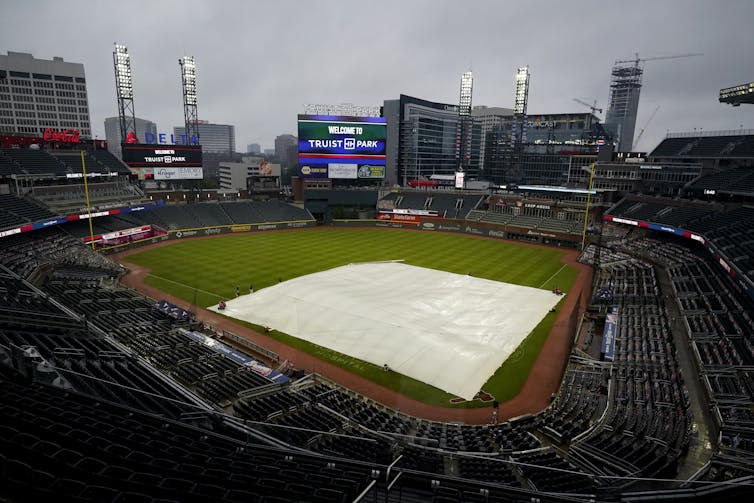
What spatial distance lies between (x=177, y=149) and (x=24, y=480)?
8040cm

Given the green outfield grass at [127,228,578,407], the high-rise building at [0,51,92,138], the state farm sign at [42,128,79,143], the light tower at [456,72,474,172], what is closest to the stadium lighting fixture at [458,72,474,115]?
the light tower at [456,72,474,172]

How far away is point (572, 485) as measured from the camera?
14.6m

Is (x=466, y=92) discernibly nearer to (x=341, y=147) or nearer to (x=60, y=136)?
(x=341, y=147)

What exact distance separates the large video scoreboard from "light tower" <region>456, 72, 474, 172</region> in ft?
83.2

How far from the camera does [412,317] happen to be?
36.1 metres

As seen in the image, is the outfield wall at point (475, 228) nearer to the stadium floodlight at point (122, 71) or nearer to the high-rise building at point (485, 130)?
the stadium floodlight at point (122, 71)

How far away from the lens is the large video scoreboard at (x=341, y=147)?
273ft

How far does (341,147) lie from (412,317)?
5641cm

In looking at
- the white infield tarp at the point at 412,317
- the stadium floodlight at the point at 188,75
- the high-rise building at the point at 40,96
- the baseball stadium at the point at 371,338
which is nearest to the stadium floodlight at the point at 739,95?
the baseball stadium at the point at 371,338

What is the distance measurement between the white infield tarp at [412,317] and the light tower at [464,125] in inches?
2444

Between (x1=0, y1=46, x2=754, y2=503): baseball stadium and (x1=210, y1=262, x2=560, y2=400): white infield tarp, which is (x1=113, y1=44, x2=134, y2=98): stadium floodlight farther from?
(x1=210, y1=262, x2=560, y2=400): white infield tarp

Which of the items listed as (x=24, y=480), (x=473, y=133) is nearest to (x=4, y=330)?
(x=24, y=480)

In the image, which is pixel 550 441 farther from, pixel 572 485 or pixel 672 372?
pixel 672 372

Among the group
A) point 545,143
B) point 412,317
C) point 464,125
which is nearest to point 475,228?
point 412,317
